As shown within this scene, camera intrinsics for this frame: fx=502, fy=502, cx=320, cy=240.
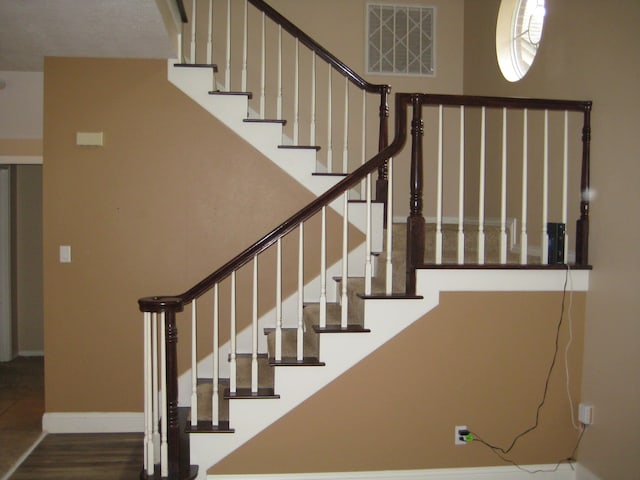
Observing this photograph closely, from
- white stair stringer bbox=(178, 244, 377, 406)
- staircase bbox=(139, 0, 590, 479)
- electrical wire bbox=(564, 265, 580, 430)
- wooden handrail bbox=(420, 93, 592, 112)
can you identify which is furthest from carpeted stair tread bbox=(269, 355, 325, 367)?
wooden handrail bbox=(420, 93, 592, 112)

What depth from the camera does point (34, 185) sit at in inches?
227

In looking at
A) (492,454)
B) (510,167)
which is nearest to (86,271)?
(492,454)

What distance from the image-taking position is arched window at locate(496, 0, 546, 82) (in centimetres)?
373

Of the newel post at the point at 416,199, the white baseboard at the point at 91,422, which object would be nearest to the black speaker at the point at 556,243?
the newel post at the point at 416,199

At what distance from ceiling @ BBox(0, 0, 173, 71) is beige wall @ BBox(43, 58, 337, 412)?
0.16 metres

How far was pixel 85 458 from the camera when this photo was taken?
3.17 m

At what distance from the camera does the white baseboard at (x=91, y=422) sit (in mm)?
3561

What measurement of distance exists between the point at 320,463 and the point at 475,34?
383 cm

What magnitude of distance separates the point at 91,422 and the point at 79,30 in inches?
104

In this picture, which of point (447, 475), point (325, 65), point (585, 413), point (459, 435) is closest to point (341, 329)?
point (459, 435)

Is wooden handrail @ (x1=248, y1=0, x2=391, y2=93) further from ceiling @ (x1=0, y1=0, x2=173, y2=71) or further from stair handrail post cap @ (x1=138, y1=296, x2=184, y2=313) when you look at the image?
stair handrail post cap @ (x1=138, y1=296, x2=184, y2=313)

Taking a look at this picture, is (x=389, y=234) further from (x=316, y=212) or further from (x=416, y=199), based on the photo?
(x=316, y=212)

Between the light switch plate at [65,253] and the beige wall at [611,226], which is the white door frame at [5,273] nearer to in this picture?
the light switch plate at [65,253]

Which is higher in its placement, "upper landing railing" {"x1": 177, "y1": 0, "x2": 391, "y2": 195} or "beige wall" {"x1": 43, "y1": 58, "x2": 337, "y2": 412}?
"upper landing railing" {"x1": 177, "y1": 0, "x2": 391, "y2": 195}
